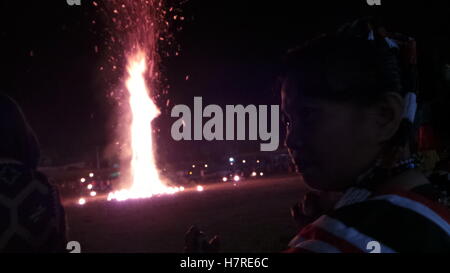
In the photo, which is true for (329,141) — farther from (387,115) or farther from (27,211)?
(27,211)

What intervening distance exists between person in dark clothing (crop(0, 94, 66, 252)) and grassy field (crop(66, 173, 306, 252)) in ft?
17.4

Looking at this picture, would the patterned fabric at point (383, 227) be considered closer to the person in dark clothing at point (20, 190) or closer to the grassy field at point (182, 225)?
the person in dark clothing at point (20, 190)

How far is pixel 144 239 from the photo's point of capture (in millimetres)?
9000

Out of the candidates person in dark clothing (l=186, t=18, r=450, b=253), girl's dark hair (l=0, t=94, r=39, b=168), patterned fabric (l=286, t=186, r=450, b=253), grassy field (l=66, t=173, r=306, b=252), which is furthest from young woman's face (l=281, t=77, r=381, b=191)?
grassy field (l=66, t=173, r=306, b=252)

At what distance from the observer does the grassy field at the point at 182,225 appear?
26.8 feet

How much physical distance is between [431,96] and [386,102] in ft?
1.21

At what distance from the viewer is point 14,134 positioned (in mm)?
2145

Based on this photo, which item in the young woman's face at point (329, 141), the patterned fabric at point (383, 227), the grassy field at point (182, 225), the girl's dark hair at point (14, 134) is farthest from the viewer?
the grassy field at point (182, 225)

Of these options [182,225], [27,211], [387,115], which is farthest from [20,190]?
[182,225]

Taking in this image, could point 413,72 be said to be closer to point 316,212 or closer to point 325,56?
point 325,56

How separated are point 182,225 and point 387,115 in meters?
9.93

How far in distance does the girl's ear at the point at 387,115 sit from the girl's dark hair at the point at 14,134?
Result: 5.96ft

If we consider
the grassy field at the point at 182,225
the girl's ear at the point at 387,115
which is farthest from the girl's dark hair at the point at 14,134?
the grassy field at the point at 182,225

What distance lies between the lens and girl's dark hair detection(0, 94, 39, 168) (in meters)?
2.10
